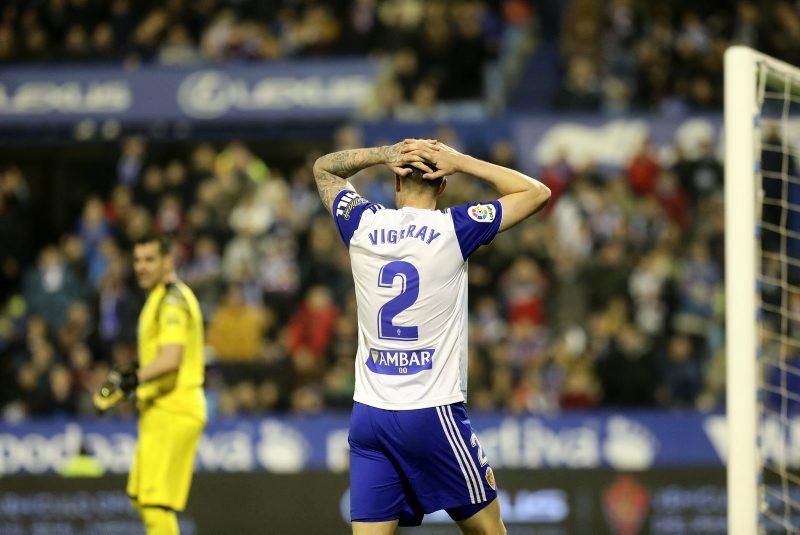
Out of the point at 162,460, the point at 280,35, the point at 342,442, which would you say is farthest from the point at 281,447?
the point at 280,35

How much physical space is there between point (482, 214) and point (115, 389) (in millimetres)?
3241

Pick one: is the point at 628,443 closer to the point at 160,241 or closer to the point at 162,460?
the point at 162,460

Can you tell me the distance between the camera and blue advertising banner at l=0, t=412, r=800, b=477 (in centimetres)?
1224

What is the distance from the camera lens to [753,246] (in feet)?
20.6

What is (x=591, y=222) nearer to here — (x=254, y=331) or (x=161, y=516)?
(x=254, y=331)

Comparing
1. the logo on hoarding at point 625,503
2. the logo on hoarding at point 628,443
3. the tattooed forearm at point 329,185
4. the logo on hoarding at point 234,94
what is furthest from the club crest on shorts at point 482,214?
the logo on hoarding at point 234,94

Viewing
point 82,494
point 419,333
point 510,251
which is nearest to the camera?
point 419,333

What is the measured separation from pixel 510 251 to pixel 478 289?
0.60 m

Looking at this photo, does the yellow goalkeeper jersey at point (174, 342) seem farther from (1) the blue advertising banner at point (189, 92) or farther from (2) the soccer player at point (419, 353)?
(1) the blue advertising banner at point (189, 92)

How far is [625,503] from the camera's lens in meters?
11.4

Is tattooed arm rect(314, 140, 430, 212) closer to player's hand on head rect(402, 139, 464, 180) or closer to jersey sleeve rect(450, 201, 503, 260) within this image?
player's hand on head rect(402, 139, 464, 180)

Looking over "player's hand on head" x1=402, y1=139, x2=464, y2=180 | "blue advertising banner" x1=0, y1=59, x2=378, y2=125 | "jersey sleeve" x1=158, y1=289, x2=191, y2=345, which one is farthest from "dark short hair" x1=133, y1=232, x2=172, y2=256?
"blue advertising banner" x1=0, y1=59, x2=378, y2=125

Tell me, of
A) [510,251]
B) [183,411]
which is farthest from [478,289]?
[183,411]

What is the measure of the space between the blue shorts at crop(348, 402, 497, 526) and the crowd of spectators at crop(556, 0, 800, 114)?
39.4ft
